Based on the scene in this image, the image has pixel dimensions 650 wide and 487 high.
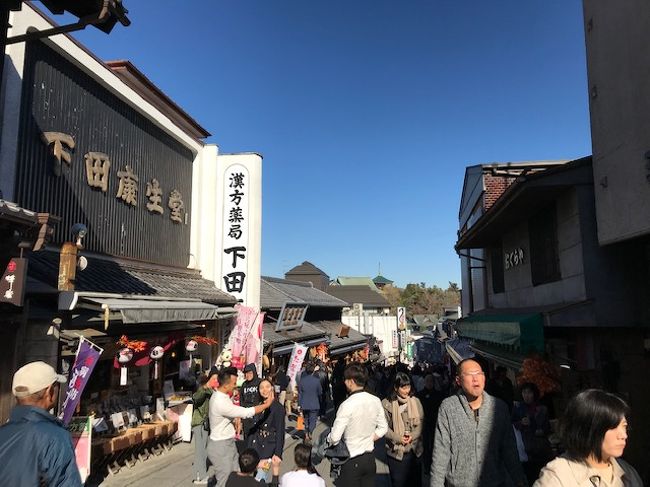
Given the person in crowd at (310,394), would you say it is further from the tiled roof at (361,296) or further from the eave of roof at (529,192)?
the tiled roof at (361,296)

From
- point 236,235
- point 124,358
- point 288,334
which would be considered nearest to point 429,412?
point 124,358

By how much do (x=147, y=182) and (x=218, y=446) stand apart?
8908mm

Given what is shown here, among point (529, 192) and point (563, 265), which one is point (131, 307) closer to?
point (529, 192)

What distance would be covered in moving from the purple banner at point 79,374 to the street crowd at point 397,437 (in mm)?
1377

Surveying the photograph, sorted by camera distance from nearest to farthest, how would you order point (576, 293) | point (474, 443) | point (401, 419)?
point (474, 443) < point (401, 419) < point (576, 293)

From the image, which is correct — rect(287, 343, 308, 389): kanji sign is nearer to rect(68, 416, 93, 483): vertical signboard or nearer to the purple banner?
rect(68, 416, 93, 483): vertical signboard

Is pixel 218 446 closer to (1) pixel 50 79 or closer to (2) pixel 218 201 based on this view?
(1) pixel 50 79

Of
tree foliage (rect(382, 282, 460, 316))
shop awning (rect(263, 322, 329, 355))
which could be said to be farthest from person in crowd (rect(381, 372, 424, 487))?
tree foliage (rect(382, 282, 460, 316))

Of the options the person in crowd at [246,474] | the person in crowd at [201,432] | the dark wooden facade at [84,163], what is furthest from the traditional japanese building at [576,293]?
the dark wooden facade at [84,163]

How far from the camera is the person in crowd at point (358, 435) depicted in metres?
4.99

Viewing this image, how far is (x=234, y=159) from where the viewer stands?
15445 mm

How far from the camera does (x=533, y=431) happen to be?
6.34m

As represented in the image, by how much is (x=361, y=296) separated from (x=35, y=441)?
174 feet

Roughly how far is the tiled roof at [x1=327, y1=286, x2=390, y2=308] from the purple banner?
4669cm
